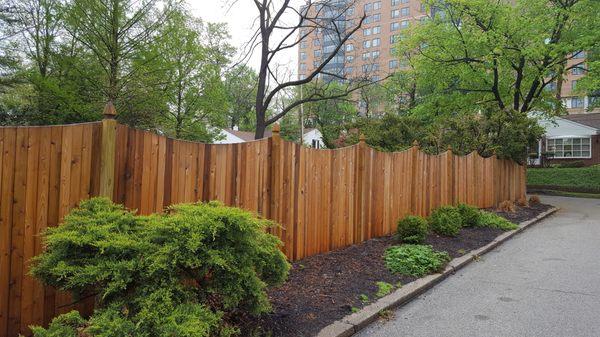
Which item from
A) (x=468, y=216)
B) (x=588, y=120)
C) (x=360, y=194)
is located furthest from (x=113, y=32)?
(x=588, y=120)

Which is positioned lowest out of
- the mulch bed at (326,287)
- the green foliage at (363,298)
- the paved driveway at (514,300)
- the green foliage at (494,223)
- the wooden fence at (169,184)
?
the paved driveway at (514,300)

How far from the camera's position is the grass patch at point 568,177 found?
77.0ft

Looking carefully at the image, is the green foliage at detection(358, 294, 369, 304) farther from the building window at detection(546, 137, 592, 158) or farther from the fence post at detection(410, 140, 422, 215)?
the building window at detection(546, 137, 592, 158)

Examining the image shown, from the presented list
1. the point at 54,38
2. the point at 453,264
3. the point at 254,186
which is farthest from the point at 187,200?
the point at 54,38

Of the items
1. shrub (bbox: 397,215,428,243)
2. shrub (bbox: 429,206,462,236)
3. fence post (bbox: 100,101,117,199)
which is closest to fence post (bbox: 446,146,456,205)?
shrub (bbox: 429,206,462,236)

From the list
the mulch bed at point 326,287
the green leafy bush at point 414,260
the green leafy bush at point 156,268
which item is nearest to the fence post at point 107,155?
the green leafy bush at point 156,268

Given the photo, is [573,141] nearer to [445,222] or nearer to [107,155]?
[445,222]

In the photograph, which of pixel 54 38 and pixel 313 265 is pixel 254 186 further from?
pixel 54 38

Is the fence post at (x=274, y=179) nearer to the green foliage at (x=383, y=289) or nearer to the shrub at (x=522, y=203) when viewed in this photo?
the green foliage at (x=383, y=289)

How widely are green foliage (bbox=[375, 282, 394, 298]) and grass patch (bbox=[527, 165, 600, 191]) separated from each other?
23495 millimetres

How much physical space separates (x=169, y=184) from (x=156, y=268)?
149cm

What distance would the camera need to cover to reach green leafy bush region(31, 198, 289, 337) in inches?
100

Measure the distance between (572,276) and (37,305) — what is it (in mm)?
6659

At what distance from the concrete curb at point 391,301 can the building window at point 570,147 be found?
102ft
